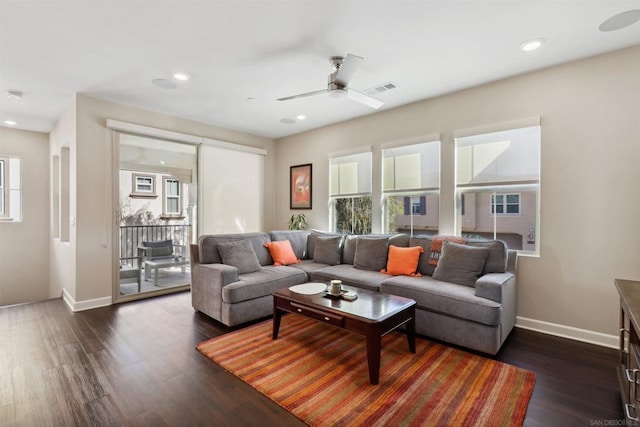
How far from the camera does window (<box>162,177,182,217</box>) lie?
15.8 ft

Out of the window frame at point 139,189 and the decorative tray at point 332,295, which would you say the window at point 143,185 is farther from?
the decorative tray at point 332,295

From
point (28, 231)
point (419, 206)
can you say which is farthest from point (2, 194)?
point (419, 206)

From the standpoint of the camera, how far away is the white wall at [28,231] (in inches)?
205

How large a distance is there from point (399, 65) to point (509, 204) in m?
2.03

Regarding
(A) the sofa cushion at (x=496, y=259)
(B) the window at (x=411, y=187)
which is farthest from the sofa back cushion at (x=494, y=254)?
(B) the window at (x=411, y=187)

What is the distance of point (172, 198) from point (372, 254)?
334 centimetres

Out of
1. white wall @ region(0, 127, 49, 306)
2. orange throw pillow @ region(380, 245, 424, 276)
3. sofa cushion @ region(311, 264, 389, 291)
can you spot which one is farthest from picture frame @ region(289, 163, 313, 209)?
white wall @ region(0, 127, 49, 306)

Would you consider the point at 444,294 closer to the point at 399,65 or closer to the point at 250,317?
the point at 250,317

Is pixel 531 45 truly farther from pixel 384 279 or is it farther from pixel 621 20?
pixel 384 279

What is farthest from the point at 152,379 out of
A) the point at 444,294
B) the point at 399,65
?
the point at 399,65

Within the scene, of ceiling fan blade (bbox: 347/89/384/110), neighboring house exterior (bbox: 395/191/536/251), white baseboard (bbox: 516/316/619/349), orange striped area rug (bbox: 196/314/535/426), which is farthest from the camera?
neighboring house exterior (bbox: 395/191/536/251)

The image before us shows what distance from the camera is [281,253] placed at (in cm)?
436

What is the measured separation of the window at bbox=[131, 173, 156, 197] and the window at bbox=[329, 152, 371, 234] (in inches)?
114

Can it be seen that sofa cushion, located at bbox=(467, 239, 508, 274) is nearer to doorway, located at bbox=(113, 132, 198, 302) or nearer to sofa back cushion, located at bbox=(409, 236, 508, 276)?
sofa back cushion, located at bbox=(409, 236, 508, 276)
